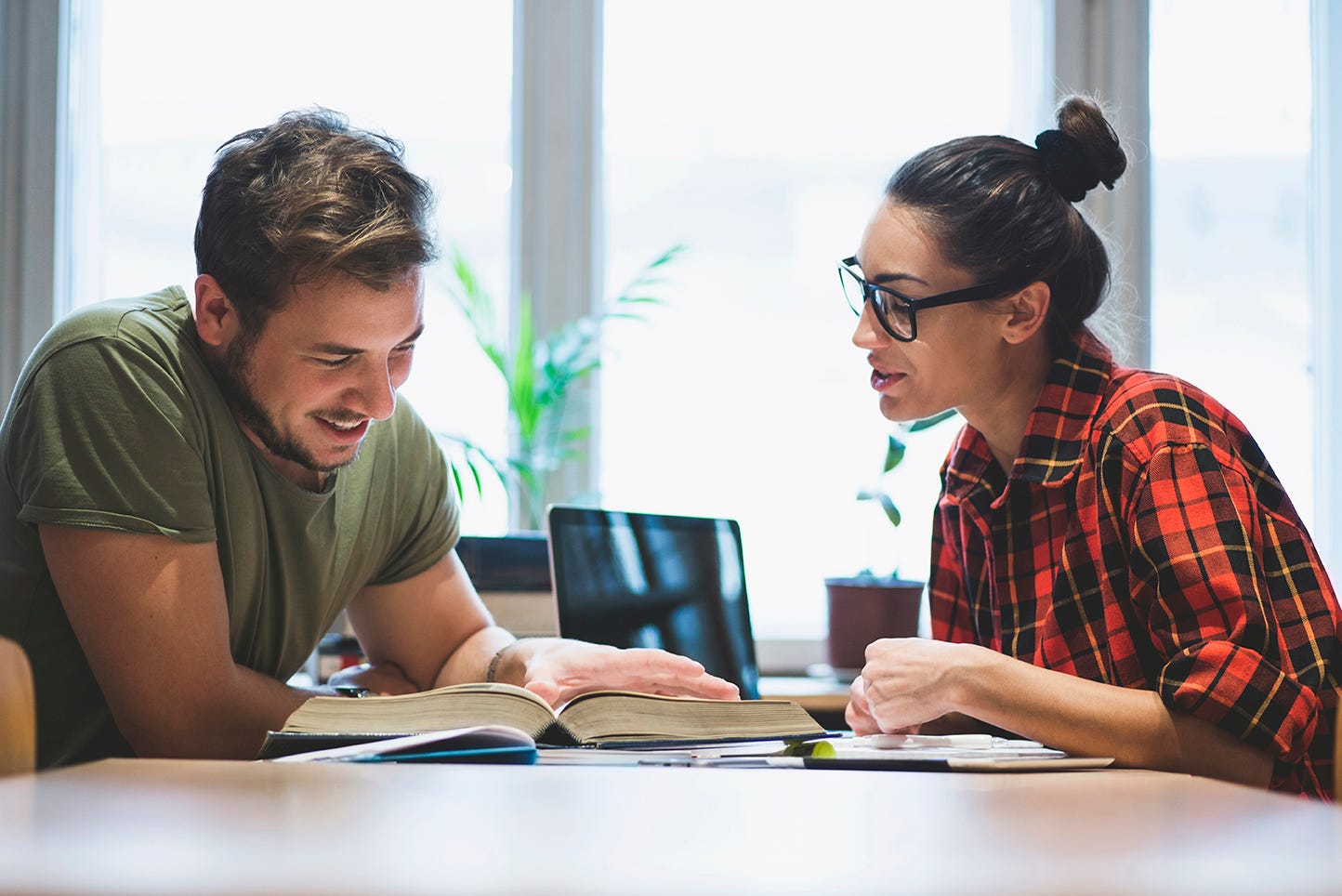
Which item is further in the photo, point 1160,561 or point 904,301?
point 904,301

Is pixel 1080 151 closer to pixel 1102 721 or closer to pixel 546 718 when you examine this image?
pixel 1102 721

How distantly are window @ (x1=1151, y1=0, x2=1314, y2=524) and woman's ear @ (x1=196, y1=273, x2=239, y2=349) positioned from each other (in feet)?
7.65

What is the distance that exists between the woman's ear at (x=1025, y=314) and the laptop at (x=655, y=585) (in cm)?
59

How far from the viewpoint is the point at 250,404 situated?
1372mm

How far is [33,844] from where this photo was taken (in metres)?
0.56

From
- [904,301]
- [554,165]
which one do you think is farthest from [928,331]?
[554,165]

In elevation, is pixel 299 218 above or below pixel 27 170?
below

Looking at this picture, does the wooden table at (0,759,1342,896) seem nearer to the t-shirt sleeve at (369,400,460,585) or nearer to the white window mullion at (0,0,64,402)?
the t-shirt sleeve at (369,400,460,585)

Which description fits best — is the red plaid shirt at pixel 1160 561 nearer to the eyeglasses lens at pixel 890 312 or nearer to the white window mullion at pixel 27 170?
the eyeglasses lens at pixel 890 312

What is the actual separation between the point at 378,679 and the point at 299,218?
0.64 m

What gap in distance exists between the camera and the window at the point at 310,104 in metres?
2.85

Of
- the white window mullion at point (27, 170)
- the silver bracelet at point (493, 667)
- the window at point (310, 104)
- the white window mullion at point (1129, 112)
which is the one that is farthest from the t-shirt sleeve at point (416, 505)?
the white window mullion at point (1129, 112)

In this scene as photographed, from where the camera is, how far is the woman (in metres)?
1.14

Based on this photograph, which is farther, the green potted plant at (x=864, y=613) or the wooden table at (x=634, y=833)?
the green potted plant at (x=864, y=613)
